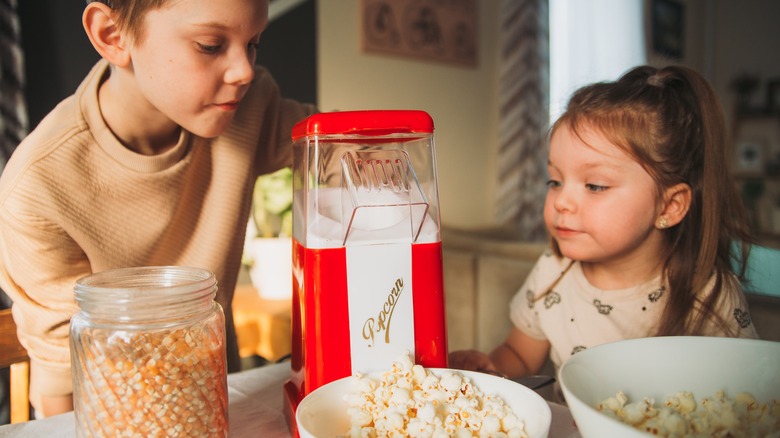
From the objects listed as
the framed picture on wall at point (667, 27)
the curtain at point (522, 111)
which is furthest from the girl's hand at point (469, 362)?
the framed picture on wall at point (667, 27)

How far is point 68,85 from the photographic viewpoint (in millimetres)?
974

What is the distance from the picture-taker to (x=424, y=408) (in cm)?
51

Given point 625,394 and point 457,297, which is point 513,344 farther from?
point 457,297

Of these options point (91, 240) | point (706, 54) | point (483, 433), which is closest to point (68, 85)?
point (91, 240)

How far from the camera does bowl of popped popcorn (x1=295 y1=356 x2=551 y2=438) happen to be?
503mm

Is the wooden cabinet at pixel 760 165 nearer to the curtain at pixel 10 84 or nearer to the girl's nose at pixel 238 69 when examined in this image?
the girl's nose at pixel 238 69

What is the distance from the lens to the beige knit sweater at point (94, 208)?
78 cm

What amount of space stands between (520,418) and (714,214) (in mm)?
629

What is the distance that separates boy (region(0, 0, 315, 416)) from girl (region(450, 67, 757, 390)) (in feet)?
1.72

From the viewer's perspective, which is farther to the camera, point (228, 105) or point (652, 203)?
point (652, 203)

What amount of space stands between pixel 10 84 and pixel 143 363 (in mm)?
1034

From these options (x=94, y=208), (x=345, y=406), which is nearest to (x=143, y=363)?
(x=345, y=406)

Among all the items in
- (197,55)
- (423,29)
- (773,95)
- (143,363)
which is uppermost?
(423,29)

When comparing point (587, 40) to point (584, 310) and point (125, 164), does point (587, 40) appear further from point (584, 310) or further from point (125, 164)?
point (125, 164)
